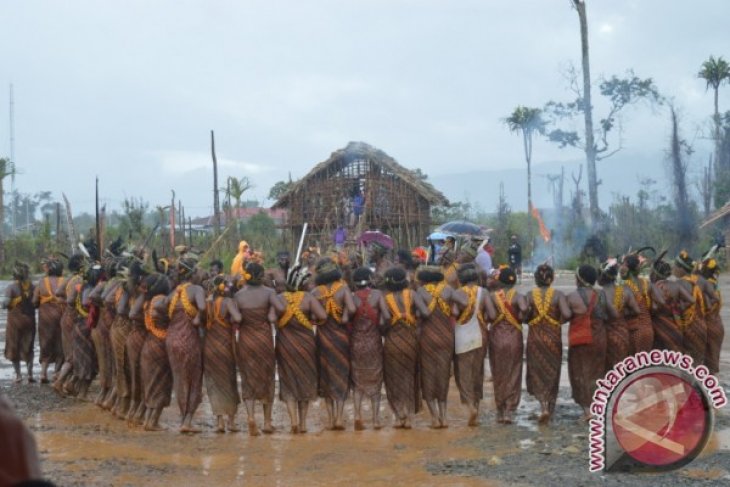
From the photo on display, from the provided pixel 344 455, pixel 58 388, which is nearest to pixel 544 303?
pixel 344 455

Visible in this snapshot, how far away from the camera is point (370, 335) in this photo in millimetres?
9328

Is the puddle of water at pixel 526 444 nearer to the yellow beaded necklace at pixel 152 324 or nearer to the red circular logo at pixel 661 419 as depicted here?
the red circular logo at pixel 661 419

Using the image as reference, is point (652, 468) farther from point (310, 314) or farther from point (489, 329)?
point (310, 314)

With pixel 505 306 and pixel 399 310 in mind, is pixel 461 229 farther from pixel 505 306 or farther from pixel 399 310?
pixel 399 310

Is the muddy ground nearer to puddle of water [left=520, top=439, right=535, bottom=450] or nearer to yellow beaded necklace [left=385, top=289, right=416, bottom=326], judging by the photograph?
puddle of water [left=520, top=439, right=535, bottom=450]

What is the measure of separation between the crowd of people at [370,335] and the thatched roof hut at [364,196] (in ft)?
60.4

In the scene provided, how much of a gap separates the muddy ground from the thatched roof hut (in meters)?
18.3

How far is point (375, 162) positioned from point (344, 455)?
20.9 metres

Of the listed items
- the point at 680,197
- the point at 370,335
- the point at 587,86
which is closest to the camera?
the point at 370,335

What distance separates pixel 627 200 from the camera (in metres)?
42.3

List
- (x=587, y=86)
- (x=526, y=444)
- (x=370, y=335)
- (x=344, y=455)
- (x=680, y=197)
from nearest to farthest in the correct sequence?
1. (x=344, y=455)
2. (x=526, y=444)
3. (x=370, y=335)
4. (x=587, y=86)
5. (x=680, y=197)

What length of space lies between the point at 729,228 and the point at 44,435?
31.4m

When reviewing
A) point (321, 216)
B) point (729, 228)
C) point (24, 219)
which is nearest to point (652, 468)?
point (321, 216)

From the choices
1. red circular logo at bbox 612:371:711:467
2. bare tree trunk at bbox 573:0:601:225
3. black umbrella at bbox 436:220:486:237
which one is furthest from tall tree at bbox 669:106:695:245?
red circular logo at bbox 612:371:711:467
